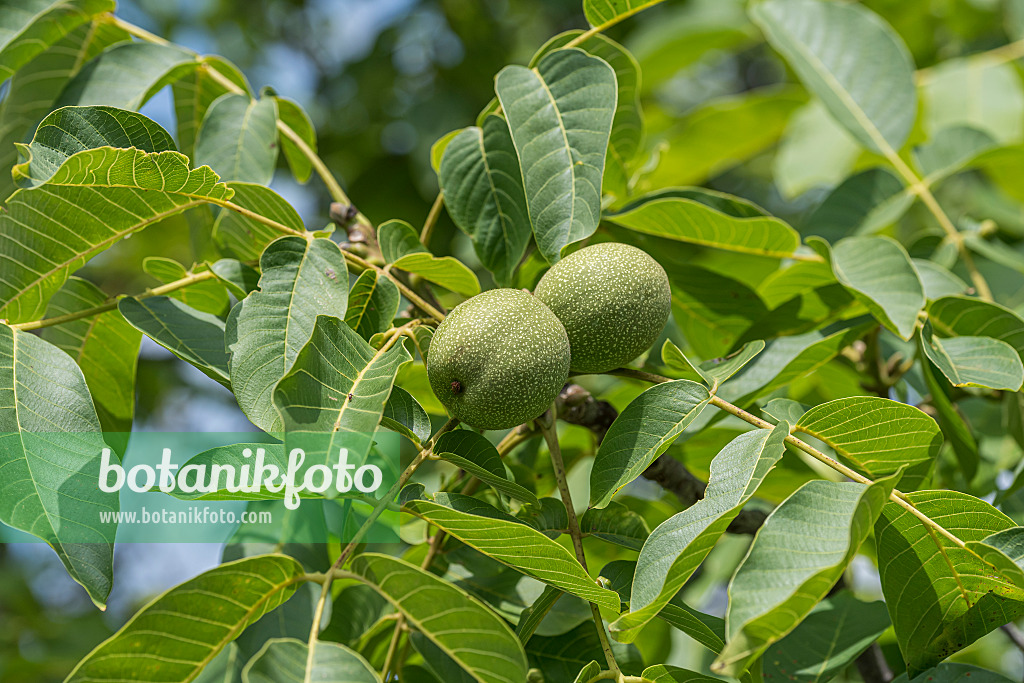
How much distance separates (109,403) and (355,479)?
1.97 ft

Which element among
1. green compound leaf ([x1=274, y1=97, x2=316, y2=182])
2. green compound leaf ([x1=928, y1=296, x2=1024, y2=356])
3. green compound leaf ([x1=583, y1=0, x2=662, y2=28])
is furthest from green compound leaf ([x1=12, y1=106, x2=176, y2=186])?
green compound leaf ([x1=928, y1=296, x2=1024, y2=356])

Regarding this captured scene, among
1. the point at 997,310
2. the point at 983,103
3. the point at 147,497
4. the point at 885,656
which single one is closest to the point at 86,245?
the point at 147,497

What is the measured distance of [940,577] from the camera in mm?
846

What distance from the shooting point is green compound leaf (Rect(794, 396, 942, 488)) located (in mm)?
896

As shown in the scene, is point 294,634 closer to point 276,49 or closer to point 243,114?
point 243,114

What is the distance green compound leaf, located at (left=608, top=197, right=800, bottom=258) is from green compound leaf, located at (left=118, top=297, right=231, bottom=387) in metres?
0.61

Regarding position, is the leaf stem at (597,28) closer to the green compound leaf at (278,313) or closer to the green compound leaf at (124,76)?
the green compound leaf at (278,313)

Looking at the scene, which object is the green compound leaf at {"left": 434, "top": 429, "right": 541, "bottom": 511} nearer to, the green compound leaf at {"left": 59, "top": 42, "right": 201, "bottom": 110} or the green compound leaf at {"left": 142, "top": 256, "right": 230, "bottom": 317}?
the green compound leaf at {"left": 142, "top": 256, "right": 230, "bottom": 317}

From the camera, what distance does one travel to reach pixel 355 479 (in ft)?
2.56

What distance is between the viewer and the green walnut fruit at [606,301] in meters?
0.96

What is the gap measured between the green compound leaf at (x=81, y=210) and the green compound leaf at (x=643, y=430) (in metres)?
0.54

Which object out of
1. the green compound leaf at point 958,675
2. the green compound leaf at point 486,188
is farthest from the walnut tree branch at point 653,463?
the green compound leaf at point 958,675

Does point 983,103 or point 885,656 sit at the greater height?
point 983,103

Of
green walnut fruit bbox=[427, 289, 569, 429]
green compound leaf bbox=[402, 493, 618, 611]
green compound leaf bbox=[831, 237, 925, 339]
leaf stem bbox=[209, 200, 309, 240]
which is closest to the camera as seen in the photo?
green compound leaf bbox=[402, 493, 618, 611]
